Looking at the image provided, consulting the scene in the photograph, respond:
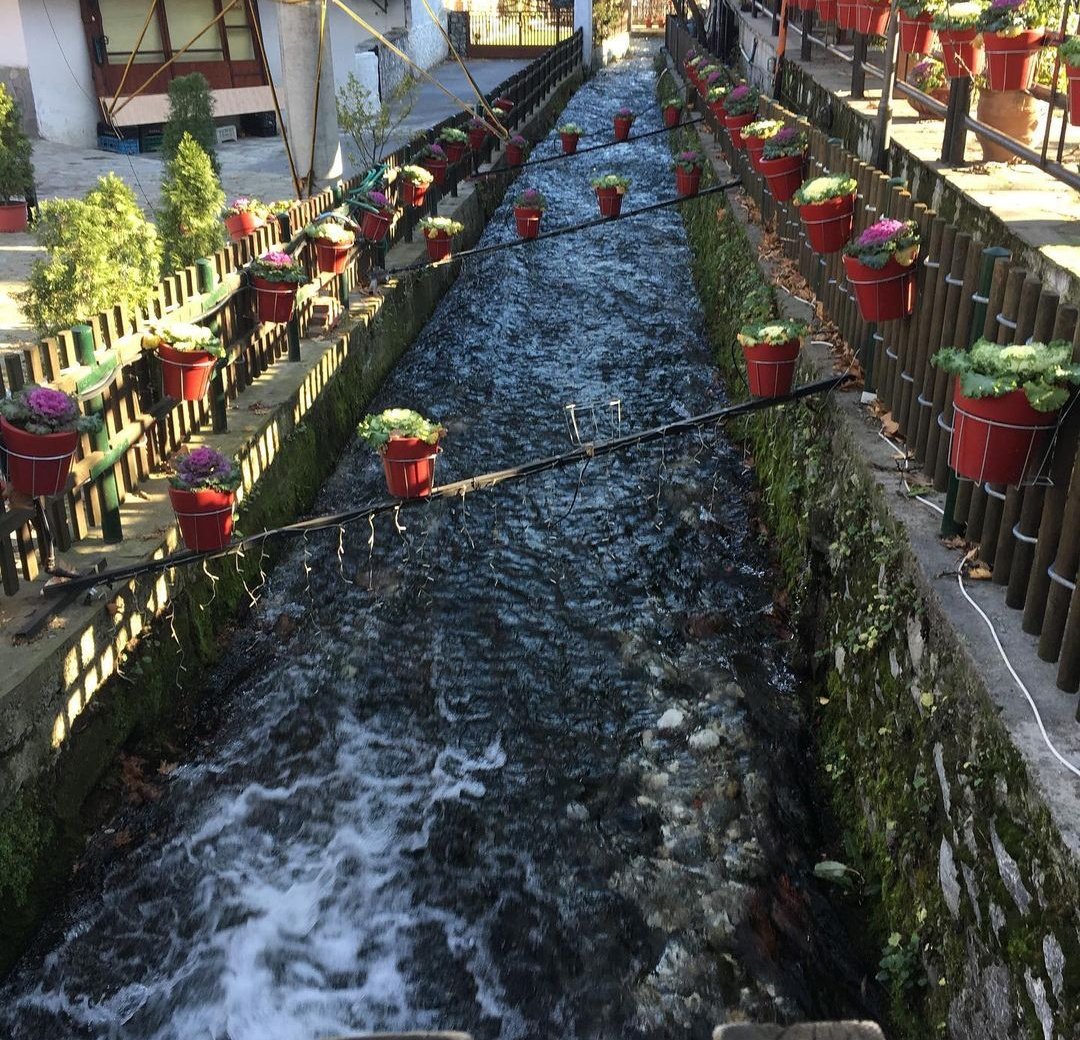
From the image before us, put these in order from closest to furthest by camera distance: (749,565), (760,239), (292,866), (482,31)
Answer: (292,866), (749,565), (760,239), (482,31)

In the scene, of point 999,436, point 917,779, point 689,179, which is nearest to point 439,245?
point 689,179

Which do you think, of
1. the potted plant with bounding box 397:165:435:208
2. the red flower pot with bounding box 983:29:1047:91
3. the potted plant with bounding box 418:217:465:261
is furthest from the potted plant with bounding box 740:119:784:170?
the potted plant with bounding box 397:165:435:208

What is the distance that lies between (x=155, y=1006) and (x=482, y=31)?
140 feet

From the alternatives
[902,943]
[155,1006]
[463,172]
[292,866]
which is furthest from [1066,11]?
[463,172]

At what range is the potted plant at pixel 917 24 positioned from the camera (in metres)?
8.45

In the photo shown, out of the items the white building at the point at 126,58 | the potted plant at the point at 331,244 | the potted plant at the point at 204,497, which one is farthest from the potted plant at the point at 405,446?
the white building at the point at 126,58

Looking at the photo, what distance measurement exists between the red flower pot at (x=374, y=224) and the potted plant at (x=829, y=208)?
5121 mm

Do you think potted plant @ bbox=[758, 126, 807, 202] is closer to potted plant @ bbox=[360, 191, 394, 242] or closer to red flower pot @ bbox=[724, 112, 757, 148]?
red flower pot @ bbox=[724, 112, 757, 148]

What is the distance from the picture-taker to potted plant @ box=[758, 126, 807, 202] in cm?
912

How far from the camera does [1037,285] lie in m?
4.44

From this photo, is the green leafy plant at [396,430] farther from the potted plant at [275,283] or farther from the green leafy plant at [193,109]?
the green leafy plant at [193,109]

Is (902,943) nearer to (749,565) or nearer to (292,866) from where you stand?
(292,866)

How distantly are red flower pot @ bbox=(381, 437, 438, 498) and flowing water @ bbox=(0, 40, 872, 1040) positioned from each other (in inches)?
43.9

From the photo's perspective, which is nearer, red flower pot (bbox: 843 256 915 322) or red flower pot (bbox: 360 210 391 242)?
red flower pot (bbox: 843 256 915 322)
